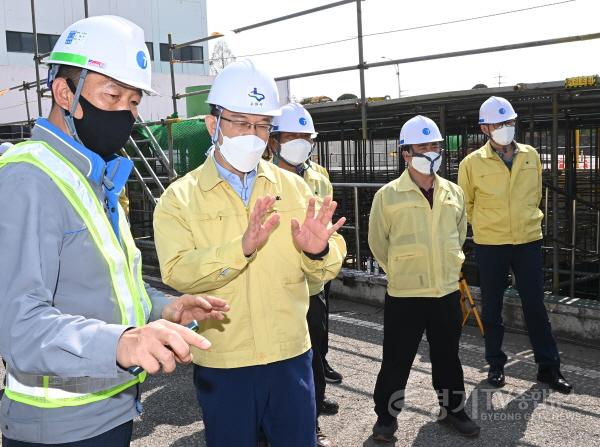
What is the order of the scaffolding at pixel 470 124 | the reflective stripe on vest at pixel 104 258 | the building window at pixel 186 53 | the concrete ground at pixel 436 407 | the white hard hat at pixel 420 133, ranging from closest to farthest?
the reflective stripe on vest at pixel 104 258 → the concrete ground at pixel 436 407 → the white hard hat at pixel 420 133 → the scaffolding at pixel 470 124 → the building window at pixel 186 53

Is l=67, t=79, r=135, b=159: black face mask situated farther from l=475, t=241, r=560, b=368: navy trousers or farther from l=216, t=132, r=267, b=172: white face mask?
l=475, t=241, r=560, b=368: navy trousers

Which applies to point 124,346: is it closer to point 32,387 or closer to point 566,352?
point 32,387

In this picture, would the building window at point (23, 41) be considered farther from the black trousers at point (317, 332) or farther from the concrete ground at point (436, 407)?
the black trousers at point (317, 332)

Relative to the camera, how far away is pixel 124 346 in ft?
4.96

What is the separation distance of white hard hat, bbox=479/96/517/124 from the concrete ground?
2.07 metres

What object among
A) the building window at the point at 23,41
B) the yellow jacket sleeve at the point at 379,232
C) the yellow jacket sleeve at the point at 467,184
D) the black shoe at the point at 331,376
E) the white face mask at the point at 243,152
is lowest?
the black shoe at the point at 331,376

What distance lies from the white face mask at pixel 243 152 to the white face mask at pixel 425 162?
1.78 metres

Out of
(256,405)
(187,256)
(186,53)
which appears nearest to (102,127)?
(187,256)

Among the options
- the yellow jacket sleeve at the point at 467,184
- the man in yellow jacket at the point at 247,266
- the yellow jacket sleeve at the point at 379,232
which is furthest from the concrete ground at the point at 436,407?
the man in yellow jacket at the point at 247,266

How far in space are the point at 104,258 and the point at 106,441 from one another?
553 millimetres

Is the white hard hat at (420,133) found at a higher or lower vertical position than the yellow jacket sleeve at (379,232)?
higher

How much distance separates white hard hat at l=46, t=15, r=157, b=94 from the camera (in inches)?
73.7

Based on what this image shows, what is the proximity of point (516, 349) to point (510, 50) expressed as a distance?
9.58ft

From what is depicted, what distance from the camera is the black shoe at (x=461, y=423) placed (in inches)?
160
